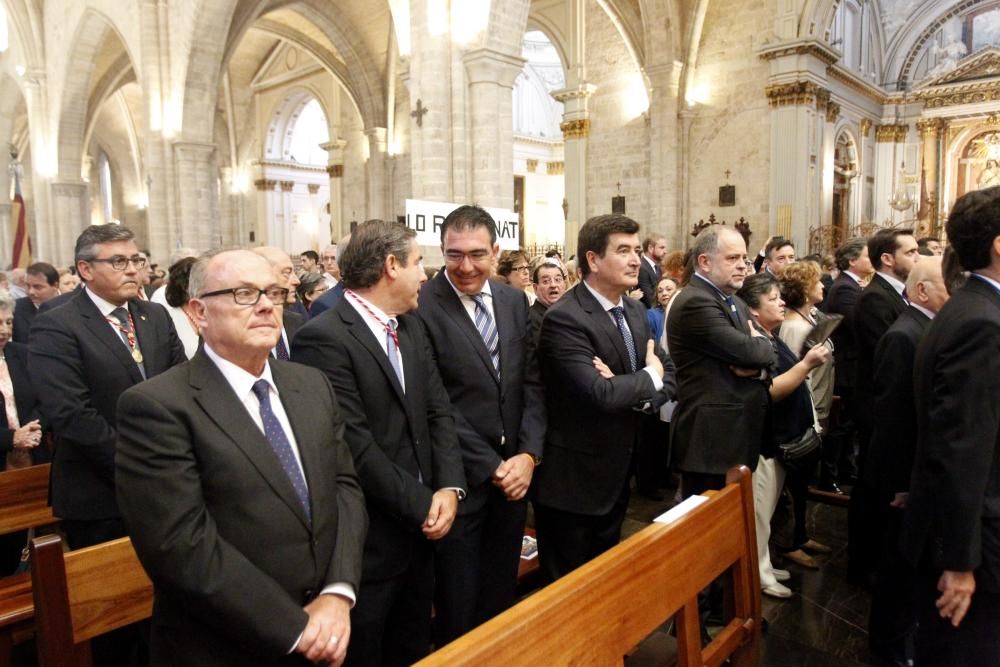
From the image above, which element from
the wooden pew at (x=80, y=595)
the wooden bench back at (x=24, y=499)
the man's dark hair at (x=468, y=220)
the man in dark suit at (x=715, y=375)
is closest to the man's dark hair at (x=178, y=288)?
the wooden bench back at (x=24, y=499)

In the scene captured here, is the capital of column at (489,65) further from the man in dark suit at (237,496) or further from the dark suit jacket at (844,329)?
the man in dark suit at (237,496)

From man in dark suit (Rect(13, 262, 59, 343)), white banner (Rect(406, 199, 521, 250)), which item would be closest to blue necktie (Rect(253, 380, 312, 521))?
white banner (Rect(406, 199, 521, 250))

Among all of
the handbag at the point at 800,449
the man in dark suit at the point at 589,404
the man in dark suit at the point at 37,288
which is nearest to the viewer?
the man in dark suit at the point at 589,404

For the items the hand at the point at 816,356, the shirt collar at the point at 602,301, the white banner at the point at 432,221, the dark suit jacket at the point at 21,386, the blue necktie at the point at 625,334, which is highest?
the white banner at the point at 432,221

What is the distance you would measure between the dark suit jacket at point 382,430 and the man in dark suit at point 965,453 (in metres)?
1.57

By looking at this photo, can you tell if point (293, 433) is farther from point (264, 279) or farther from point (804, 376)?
point (804, 376)

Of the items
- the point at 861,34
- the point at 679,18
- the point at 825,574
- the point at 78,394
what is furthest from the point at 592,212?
the point at 78,394

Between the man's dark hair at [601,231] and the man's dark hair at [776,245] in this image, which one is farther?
the man's dark hair at [776,245]

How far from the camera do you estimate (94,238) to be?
309cm

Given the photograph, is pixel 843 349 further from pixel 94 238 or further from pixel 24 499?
pixel 24 499

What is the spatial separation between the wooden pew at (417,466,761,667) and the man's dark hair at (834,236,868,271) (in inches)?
151

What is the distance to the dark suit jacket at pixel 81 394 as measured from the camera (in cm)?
280

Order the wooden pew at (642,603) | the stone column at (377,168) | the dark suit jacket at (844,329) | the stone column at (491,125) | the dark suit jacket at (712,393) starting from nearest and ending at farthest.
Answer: the wooden pew at (642,603)
the dark suit jacket at (712,393)
the dark suit jacket at (844,329)
the stone column at (491,125)
the stone column at (377,168)

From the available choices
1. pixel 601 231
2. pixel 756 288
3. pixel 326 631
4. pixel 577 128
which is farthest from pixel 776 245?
pixel 577 128
